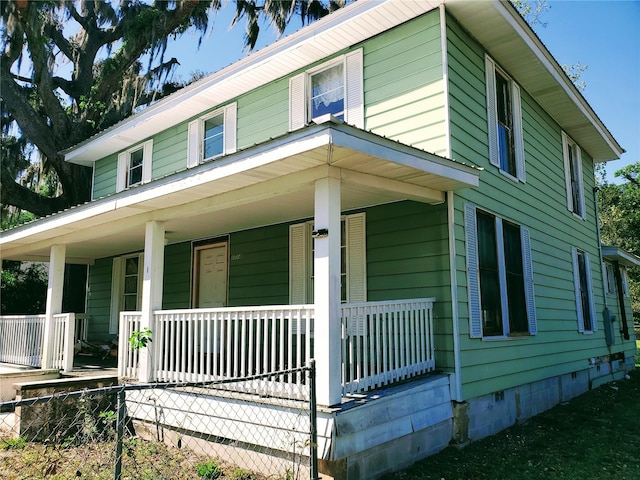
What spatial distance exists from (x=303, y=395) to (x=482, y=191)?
395 centimetres

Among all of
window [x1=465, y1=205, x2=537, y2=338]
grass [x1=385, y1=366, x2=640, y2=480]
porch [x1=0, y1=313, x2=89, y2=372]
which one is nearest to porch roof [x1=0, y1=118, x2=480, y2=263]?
window [x1=465, y1=205, x2=537, y2=338]

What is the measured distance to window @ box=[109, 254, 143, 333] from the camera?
38.0 feet

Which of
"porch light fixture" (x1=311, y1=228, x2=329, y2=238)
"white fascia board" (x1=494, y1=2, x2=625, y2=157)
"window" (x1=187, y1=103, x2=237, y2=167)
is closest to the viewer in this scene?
"porch light fixture" (x1=311, y1=228, x2=329, y2=238)

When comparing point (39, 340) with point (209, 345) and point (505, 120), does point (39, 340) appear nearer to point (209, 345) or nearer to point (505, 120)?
point (209, 345)

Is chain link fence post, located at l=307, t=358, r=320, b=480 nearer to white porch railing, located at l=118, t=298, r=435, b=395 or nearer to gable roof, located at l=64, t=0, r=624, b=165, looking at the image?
white porch railing, located at l=118, t=298, r=435, b=395

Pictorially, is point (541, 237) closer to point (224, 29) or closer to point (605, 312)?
point (605, 312)

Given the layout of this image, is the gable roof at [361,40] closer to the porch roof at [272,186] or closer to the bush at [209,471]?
the porch roof at [272,186]

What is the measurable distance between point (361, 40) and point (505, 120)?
9.16 feet

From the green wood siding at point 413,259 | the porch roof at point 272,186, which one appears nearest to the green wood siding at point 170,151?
the porch roof at point 272,186

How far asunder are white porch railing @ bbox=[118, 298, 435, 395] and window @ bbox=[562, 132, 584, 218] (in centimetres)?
649

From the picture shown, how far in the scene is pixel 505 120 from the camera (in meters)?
8.33

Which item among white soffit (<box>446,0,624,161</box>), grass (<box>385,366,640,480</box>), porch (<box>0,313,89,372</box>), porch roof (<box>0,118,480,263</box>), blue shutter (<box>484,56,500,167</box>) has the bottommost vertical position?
grass (<box>385,366,640,480</box>)

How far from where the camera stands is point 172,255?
10.4m

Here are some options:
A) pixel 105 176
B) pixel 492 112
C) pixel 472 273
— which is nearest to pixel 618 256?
pixel 492 112
